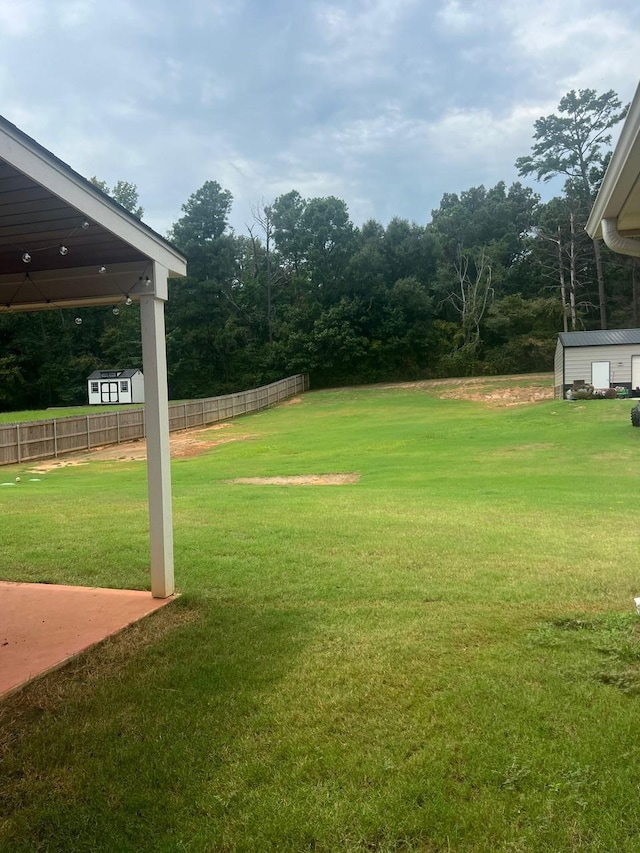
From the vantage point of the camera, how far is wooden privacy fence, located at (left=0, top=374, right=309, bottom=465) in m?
18.8

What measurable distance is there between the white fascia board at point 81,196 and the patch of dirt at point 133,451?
1282 cm

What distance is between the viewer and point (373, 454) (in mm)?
16156

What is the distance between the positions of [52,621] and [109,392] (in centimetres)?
3934

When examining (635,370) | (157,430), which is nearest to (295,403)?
(635,370)

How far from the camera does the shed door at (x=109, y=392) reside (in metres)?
40.9

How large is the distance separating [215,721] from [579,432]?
15922 mm

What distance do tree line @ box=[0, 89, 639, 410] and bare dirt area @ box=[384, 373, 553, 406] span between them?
663 cm

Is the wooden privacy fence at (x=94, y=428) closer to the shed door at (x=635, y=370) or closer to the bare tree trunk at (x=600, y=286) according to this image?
the shed door at (x=635, y=370)

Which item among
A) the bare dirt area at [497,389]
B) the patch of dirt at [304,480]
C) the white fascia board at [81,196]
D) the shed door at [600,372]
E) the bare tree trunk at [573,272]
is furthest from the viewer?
the bare tree trunk at [573,272]

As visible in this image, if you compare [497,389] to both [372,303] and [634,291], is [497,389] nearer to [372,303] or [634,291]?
[372,303]

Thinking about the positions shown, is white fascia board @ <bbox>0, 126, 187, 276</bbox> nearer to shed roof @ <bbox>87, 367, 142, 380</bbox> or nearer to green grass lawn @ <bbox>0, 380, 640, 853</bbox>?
green grass lawn @ <bbox>0, 380, 640, 853</bbox>

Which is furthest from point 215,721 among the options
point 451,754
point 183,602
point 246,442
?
point 246,442

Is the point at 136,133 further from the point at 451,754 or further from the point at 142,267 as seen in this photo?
the point at 451,754

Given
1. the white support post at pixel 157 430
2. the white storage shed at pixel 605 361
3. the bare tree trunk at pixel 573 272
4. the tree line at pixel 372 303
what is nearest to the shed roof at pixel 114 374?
the tree line at pixel 372 303
